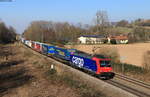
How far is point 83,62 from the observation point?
25.5 meters

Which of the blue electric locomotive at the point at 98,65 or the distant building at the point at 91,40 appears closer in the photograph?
the blue electric locomotive at the point at 98,65

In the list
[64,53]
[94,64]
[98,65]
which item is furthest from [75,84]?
[64,53]

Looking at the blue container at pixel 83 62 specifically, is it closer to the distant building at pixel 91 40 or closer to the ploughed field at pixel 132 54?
the ploughed field at pixel 132 54

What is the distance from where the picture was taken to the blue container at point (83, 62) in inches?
912

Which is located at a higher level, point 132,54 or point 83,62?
point 83,62

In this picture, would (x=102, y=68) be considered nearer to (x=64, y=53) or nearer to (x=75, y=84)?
(x=75, y=84)

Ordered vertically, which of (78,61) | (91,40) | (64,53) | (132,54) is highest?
A: (91,40)

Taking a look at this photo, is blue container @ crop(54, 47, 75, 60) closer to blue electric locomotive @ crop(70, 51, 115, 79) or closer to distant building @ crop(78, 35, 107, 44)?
blue electric locomotive @ crop(70, 51, 115, 79)

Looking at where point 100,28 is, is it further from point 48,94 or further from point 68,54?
point 48,94

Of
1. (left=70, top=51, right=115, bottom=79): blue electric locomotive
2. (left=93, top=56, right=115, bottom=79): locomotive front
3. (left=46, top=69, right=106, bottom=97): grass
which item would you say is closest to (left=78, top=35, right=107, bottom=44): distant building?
(left=70, top=51, right=115, bottom=79): blue electric locomotive

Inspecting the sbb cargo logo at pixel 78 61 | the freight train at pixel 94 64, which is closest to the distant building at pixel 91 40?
the freight train at pixel 94 64

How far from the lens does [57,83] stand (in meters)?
21.0

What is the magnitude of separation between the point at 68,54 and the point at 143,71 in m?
11.3

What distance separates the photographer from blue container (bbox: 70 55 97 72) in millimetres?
23172
